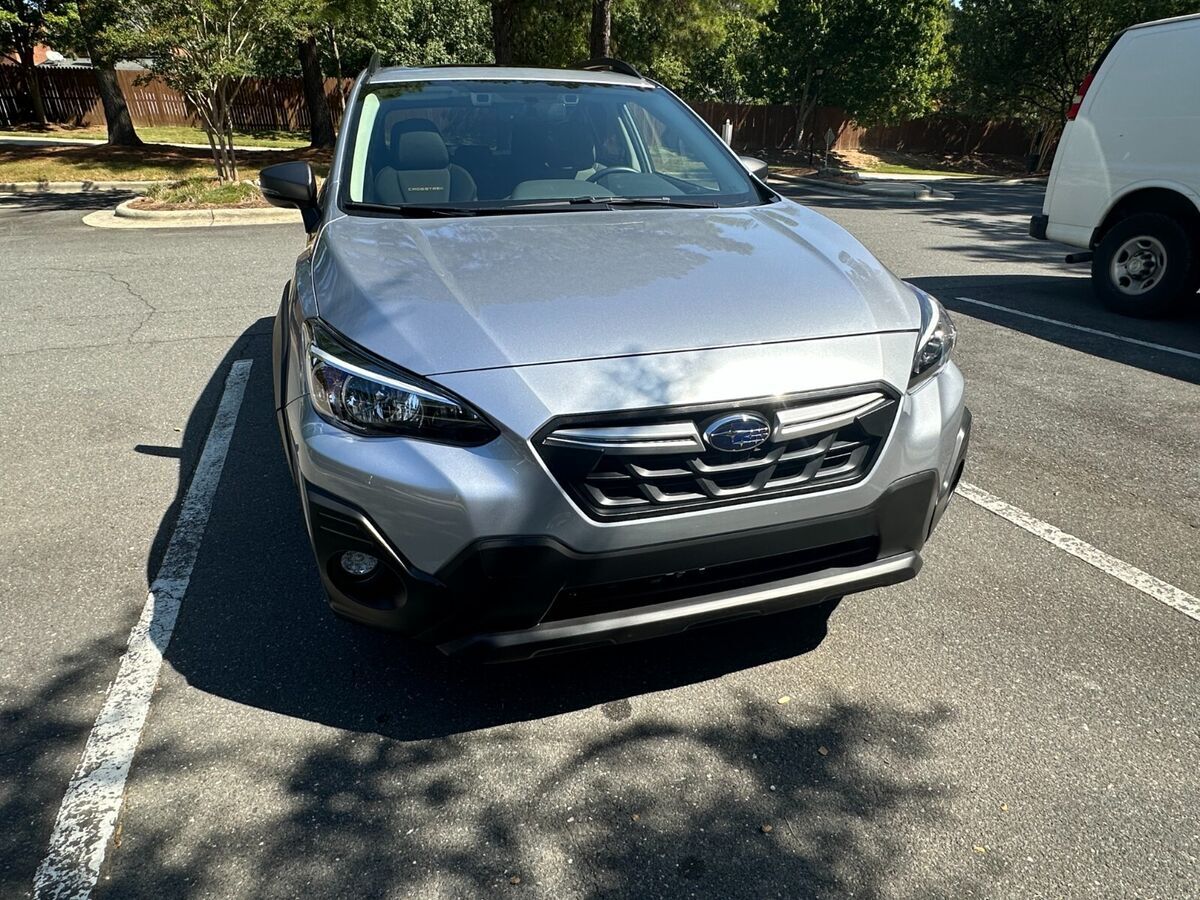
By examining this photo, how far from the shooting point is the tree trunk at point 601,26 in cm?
1591

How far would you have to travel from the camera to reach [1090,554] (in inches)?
129

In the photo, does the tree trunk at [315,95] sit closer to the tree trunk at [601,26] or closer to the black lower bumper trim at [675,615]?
the tree trunk at [601,26]

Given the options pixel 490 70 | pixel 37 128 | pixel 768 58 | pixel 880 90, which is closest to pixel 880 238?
pixel 490 70

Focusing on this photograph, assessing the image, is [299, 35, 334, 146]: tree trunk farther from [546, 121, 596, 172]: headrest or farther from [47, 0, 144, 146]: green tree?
[546, 121, 596, 172]: headrest

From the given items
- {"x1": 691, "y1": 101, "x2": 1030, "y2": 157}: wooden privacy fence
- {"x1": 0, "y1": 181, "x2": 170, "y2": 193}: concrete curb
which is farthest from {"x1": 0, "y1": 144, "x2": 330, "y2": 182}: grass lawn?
{"x1": 691, "y1": 101, "x2": 1030, "y2": 157}: wooden privacy fence

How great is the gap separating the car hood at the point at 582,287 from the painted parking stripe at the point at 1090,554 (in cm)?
147

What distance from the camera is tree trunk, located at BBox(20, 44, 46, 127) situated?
2770 centimetres

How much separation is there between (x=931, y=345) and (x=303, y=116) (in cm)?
3884

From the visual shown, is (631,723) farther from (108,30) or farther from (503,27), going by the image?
(503,27)

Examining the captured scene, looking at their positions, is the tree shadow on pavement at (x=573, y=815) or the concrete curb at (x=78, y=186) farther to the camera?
the concrete curb at (x=78, y=186)

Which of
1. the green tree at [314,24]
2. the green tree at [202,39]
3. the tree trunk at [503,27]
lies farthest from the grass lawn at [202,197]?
the tree trunk at [503,27]

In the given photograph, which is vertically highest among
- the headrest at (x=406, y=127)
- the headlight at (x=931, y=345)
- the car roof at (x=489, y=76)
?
the car roof at (x=489, y=76)

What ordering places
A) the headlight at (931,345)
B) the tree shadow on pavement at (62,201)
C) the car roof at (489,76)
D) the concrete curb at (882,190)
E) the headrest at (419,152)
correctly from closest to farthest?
the headlight at (931,345) < the headrest at (419,152) < the car roof at (489,76) < the tree shadow on pavement at (62,201) < the concrete curb at (882,190)

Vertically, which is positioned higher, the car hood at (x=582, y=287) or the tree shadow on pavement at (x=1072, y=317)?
the car hood at (x=582, y=287)
